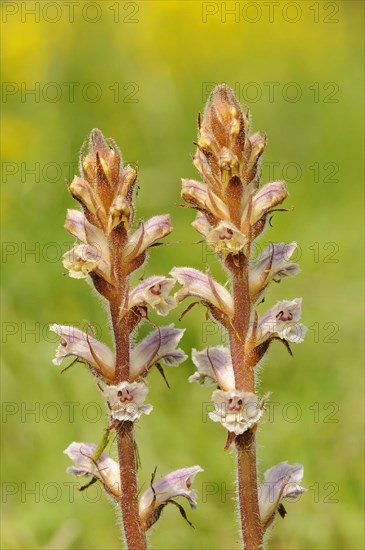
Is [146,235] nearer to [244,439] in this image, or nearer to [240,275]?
[240,275]

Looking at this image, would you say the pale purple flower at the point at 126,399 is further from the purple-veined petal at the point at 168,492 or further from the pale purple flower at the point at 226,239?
the pale purple flower at the point at 226,239

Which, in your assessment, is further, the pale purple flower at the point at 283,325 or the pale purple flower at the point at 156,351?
the pale purple flower at the point at 156,351

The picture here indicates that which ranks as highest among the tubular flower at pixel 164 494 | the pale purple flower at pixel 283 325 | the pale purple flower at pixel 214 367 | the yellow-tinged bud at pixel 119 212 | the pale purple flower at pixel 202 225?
the yellow-tinged bud at pixel 119 212

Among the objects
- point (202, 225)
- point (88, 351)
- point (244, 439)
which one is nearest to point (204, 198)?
point (202, 225)

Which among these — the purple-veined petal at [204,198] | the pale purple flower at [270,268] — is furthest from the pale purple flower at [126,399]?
the purple-veined petal at [204,198]

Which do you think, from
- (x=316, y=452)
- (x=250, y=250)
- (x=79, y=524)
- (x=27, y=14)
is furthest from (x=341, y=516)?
(x=27, y=14)

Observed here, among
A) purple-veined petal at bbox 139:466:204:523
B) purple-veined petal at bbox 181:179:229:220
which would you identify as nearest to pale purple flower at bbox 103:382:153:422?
purple-veined petal at bbox 139:466:204:523

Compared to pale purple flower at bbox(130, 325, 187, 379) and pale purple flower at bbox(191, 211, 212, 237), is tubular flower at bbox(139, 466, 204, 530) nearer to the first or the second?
pale purple flower at bbox(130, 325, 187, 379)
